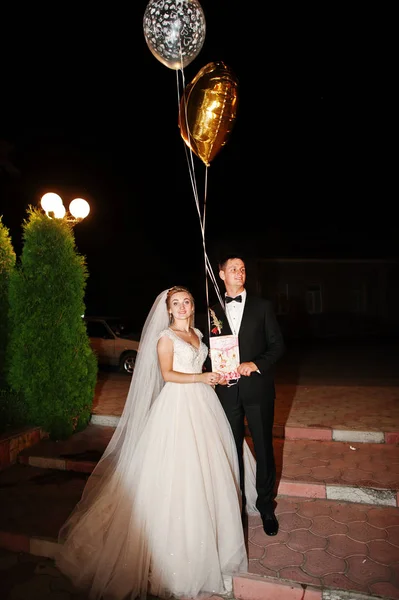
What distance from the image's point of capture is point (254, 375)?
10.3 ft

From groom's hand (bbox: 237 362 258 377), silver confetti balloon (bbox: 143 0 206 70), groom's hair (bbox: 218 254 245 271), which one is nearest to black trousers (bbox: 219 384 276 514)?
groom's hand (bbox: 237 362 258 377)

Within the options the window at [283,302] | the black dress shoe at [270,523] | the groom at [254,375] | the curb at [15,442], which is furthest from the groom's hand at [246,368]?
the window at [283,302]

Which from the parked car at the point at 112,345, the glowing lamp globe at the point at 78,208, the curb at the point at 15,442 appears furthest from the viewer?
the parked car at the point at 112,345

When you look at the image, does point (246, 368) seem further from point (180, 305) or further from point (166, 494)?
point (166, 494)

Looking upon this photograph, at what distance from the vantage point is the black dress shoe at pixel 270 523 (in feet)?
10.4

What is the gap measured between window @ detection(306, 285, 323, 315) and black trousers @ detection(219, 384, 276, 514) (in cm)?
1866

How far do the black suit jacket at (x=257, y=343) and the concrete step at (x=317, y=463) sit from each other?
1.38 meters

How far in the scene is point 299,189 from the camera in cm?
2277

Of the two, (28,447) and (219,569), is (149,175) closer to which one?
(28,447)

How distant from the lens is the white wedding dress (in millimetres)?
2592

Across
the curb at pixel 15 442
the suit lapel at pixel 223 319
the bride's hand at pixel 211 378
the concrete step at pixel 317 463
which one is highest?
the suit lapel at pixel 223 319

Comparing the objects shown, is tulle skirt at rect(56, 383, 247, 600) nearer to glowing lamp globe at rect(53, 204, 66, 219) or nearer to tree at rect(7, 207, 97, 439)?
tree at rect(7, 207, 97, 439)

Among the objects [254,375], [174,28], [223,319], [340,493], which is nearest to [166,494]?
[254,375]

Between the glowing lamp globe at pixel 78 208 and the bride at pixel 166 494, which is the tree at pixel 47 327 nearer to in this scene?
the glowing lamp globe at pixel 78 208
